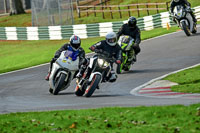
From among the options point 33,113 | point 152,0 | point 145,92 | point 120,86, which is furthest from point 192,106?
point 152,0

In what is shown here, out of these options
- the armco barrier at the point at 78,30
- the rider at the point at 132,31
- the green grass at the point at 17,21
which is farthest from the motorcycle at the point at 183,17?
the green grass at the point at 17,21

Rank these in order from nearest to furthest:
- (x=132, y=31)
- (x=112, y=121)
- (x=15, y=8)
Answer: (x=112, y=121) → (x=132, y=31) → (x=15, y=8)

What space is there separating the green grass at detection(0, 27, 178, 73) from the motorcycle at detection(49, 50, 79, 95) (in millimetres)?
9022

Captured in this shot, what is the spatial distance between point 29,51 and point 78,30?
15.6 feet

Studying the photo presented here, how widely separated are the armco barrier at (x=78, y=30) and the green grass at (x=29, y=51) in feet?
2.39

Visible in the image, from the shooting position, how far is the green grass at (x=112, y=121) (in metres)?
8.31

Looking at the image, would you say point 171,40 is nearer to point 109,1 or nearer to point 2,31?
point 2,31

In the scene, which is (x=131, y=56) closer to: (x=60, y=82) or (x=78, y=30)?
(x=60, y=82)

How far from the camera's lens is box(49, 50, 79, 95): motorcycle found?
13.9 metres

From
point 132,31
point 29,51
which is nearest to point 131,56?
point 132,31

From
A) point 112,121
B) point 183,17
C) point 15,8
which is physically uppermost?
point 15,8

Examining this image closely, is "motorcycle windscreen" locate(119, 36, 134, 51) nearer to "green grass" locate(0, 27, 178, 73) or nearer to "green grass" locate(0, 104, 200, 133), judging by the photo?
"green grass" locate(0, 27, 178, 73)

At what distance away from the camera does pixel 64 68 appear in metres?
13.9

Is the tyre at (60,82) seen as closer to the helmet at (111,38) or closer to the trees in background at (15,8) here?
the helmet at (111,38)
